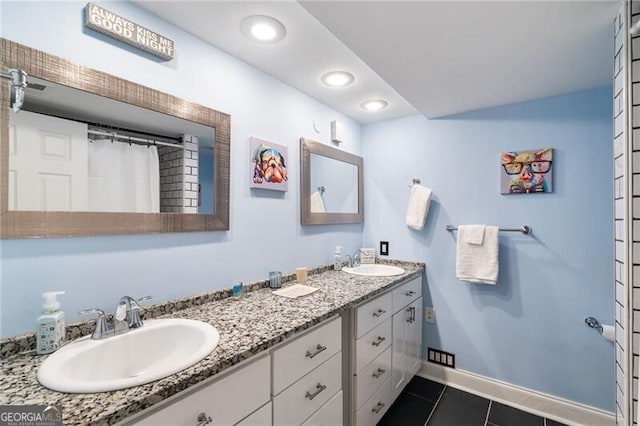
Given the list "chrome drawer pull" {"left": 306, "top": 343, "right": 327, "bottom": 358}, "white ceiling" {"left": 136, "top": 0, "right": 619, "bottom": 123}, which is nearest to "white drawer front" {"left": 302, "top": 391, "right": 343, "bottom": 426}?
"chrome drawer pull" {"left": 306, "top": 343, "right": 327, "bottom": 358}

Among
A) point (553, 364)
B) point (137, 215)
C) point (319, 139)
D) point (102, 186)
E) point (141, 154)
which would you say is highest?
point (319, 139)

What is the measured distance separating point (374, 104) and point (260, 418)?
2.09 meters

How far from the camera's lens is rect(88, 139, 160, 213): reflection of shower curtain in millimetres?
1089

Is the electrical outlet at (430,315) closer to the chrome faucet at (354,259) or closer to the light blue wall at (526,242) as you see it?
the light blue wall at (526,242)

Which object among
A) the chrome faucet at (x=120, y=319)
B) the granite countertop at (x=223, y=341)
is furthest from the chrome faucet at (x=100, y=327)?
the granite countertop at (x=223, y=341)

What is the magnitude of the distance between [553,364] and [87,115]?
2.88 m

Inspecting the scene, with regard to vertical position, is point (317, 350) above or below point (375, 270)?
below

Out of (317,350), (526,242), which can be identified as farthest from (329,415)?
(526,242)

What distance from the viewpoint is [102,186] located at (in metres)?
1.10

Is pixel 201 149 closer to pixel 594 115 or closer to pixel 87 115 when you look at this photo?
pixel 87 115

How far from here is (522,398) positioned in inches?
76.3

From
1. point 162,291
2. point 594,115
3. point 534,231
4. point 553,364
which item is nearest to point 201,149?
point 162,291

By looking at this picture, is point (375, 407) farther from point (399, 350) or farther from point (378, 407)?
point (399, 350)

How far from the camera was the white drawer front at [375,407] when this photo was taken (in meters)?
1.54
